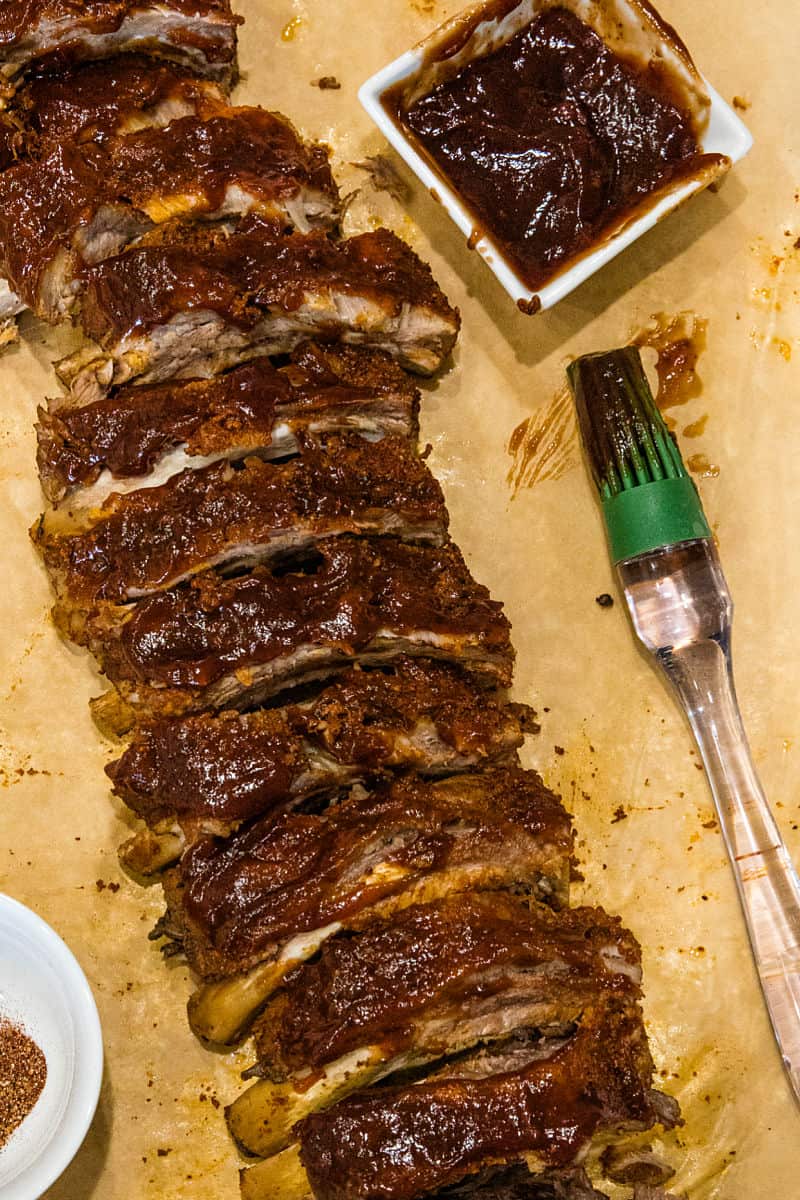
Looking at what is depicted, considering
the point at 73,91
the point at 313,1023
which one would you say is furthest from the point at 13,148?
the point at 313,1023

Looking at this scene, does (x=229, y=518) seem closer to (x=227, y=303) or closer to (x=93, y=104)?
(x=227, y=303)

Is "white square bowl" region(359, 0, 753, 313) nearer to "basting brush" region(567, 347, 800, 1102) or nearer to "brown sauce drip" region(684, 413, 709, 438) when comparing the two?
"basting brush" region(567, 347, 800, 1102)

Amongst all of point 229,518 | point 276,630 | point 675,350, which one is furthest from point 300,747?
point 675,350

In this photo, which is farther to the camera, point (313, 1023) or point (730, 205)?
point (730, 205)

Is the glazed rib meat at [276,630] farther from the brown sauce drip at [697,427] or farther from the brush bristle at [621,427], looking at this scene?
the brown sauce drip at [697,427]

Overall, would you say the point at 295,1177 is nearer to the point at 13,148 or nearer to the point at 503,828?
the point at 503,828

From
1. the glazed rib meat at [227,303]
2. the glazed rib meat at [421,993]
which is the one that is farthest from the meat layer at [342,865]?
the glazed rib meat at [227,303]
